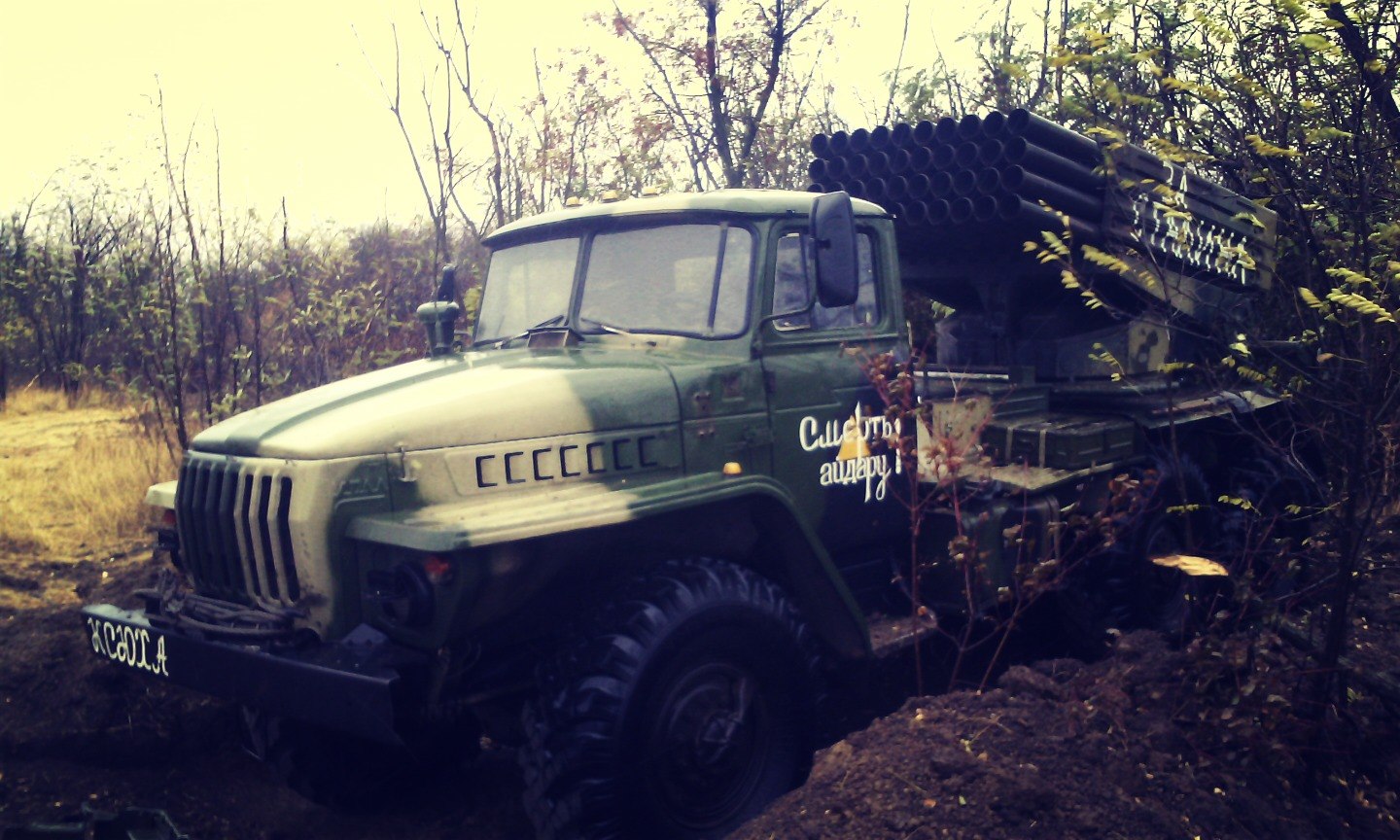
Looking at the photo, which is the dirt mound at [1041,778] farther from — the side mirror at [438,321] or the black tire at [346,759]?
the side mirror at [438,321]

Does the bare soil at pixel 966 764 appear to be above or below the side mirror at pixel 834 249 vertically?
below

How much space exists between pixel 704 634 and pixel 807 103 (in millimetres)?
11304

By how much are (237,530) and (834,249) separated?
7.40 ft

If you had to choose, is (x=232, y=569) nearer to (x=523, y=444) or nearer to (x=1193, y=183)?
(x=523, y=444)

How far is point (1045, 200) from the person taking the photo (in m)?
5.15

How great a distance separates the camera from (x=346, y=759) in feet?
13.6

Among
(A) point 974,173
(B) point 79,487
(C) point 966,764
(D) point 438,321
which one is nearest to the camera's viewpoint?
(C) point 966,764

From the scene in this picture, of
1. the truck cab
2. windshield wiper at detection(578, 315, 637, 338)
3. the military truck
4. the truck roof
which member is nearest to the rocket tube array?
the military truck

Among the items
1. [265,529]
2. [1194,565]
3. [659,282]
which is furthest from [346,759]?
[1194,565]

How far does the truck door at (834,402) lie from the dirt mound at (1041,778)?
82 cm

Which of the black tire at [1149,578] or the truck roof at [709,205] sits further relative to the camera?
the black tire at [1149,578]

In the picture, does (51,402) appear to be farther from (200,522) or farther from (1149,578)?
(1149,578)

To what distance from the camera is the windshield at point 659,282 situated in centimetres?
415

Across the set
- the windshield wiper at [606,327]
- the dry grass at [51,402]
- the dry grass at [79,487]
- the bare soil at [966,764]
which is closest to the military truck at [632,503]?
the windshield wiper at [606,327]
